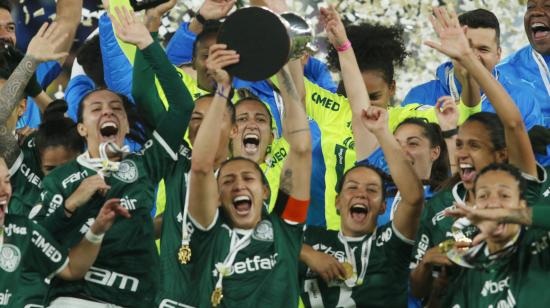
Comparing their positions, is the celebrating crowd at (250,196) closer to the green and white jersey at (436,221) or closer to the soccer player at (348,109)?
the green and white jersey at (436,221)

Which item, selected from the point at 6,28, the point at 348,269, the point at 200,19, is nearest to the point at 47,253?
the point at 348,269

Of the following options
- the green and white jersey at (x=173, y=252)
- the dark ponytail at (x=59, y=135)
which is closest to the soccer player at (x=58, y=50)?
the dark ponytail at (x=59, y=135)

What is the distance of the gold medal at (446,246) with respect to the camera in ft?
26.7

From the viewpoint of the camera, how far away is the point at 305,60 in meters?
10.8

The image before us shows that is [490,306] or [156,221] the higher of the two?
[490,306]

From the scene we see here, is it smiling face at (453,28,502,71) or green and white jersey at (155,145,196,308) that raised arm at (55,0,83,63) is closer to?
green and white jersey at (155,145,196,308)

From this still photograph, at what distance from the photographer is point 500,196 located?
311 inches

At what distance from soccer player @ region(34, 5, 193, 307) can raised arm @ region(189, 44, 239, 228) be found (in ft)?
1.64

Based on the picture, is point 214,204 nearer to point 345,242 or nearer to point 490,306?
point 345,242

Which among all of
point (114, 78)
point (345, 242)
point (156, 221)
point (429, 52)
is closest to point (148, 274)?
point (156, 221)

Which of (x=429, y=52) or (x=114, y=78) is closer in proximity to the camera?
(x=114, y=78)

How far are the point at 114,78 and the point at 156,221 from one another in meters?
1.21

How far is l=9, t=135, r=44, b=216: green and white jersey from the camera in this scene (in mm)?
9203

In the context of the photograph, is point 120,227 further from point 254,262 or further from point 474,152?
point 474,152
